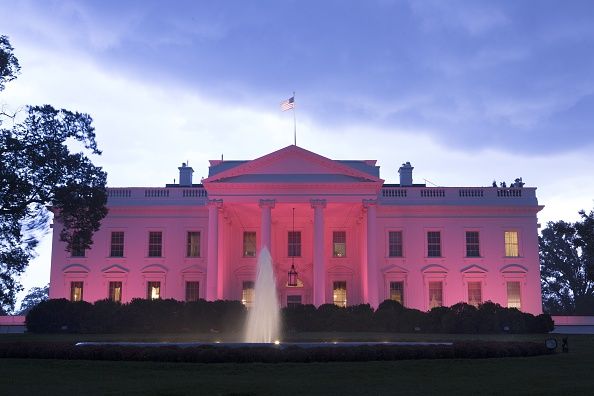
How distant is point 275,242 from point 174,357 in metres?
27.8

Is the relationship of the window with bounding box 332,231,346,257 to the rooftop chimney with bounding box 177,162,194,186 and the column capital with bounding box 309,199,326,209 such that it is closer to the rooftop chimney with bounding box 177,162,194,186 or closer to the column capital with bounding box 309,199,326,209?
the column capital with bounding box 309,199,326,209

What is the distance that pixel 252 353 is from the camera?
18406mm

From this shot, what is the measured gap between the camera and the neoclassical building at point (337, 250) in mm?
44469

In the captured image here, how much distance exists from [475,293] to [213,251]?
1714cm

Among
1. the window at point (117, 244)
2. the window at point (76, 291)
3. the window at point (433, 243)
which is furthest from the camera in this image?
the window at point (117, 244)

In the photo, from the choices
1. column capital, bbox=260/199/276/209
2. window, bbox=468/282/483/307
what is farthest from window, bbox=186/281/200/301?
window, bbox=468/282/483/307

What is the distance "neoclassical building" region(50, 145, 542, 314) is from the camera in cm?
4447

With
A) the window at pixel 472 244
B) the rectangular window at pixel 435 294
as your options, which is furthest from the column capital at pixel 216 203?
the window at pixel 472 244

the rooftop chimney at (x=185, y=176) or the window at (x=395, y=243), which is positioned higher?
the rooftop chimney at (x=185, y=176)

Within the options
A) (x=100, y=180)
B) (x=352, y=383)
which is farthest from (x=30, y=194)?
(x=352, y=383)

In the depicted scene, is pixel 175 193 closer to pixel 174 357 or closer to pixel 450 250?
pixel 450 250

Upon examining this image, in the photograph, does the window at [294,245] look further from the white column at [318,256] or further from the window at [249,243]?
the white column at [318,256]

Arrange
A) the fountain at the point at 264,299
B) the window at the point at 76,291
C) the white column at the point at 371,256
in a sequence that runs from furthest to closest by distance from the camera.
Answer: the window at the point at 76,291 → the white column at the point at 371,256 → the fountain at the point at 264,299

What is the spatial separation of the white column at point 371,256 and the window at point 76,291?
18.6m
